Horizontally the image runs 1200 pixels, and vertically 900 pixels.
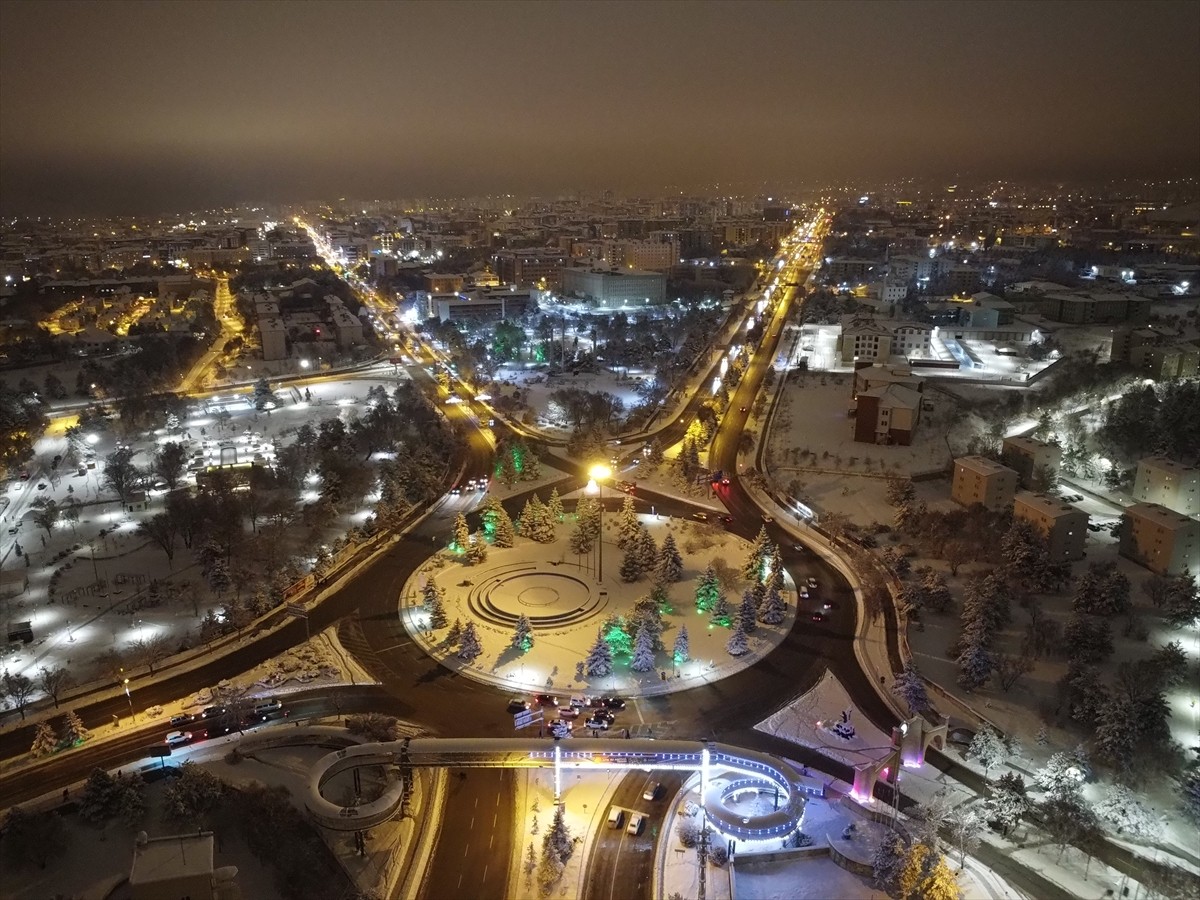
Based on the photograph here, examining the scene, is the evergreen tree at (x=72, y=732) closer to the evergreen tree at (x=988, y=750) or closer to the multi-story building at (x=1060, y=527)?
the evergreen tree at (x=988, y=750)

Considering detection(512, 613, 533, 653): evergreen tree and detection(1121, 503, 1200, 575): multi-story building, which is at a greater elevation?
detection(1121, 503, 1200, 575): multi-story building

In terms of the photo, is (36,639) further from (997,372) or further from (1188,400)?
(997,372)

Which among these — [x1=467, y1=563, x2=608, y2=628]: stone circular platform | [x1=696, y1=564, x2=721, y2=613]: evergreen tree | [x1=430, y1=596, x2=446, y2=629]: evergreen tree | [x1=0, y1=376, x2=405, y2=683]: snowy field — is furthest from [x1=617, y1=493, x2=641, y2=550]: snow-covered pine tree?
[x1=0, y1=376, x2=405, y2=683]: snowy field

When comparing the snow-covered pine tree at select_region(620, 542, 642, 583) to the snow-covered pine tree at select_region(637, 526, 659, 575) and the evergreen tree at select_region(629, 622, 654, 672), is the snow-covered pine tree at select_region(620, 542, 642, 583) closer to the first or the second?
the snow-covered pine tree at select_region(637, 526, 659, 575)

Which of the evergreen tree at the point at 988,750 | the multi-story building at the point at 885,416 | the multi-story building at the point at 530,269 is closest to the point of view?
the evergreen tree at the point at 988,750

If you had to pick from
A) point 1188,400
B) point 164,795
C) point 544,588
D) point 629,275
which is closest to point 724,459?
point 544,588

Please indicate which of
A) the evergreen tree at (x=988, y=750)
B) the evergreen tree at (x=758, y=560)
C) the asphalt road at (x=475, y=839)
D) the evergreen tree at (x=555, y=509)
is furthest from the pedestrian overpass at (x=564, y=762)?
the evergreen tree at (x=555, y=509)

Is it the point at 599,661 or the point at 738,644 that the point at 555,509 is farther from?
the point at 738,644
